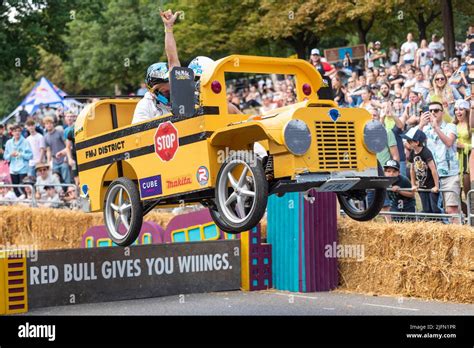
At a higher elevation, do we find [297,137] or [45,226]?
[297,137]

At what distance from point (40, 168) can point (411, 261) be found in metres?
10.1

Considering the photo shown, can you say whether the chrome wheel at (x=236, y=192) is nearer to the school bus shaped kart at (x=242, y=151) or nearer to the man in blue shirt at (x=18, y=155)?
the school bus shaped kart at (x=242, y=151)

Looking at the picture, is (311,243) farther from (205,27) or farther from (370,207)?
(205,27)

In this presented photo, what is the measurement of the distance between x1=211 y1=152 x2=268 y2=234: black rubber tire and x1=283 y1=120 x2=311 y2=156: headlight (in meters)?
0.34

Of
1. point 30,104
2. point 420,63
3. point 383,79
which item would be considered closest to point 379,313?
point 383,79

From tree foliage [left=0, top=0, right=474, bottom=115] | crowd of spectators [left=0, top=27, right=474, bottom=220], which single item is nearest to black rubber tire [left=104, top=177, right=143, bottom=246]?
crowd of spectators [left=0, top=27, right=474, bottom=220]

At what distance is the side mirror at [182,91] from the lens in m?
9.27

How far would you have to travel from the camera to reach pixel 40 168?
806 inches

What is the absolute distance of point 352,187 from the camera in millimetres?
9141

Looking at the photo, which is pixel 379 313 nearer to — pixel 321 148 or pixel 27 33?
pixel 321 148

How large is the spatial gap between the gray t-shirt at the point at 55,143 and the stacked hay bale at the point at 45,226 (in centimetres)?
123

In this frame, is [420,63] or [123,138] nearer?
[123,138]

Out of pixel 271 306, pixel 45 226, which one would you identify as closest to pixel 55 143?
pixel 45 226
